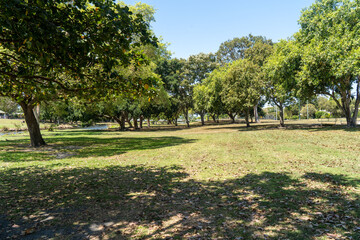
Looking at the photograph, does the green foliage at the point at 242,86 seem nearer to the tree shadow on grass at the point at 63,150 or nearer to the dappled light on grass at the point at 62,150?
the tree shadow on grass at the point at 63,150

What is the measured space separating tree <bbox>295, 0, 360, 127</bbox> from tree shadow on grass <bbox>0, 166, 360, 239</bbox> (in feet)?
65.7

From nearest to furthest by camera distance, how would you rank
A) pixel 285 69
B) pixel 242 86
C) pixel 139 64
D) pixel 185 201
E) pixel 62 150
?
pixel 185 201
pixel 139 64
pixel 62 150
pixel 285 69
pixel 242 86

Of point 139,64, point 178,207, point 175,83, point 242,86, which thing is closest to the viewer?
point 178,207

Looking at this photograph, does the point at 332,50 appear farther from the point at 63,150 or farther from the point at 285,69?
the point at 63,150

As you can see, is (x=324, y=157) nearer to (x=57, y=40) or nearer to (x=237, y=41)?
(x=57, y=40)

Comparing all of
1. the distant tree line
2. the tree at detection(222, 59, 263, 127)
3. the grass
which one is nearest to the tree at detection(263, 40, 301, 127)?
the distant tree line

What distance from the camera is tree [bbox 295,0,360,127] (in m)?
23.0

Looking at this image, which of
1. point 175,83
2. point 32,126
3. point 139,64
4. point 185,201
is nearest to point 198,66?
point 175,83

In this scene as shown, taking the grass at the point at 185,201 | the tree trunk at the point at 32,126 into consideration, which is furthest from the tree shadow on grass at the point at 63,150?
the grass at the point at 185,201

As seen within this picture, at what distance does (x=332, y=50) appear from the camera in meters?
24.0

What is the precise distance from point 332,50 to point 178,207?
2655 cm

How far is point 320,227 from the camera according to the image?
4.75 metres

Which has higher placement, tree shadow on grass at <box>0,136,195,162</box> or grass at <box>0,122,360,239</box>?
tree shadow on grass at <box>0,136,195,162</box>

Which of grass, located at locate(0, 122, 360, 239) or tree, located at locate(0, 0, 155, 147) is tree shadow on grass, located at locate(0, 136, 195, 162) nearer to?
grass, located at locate(0, 122, 360, 239)
